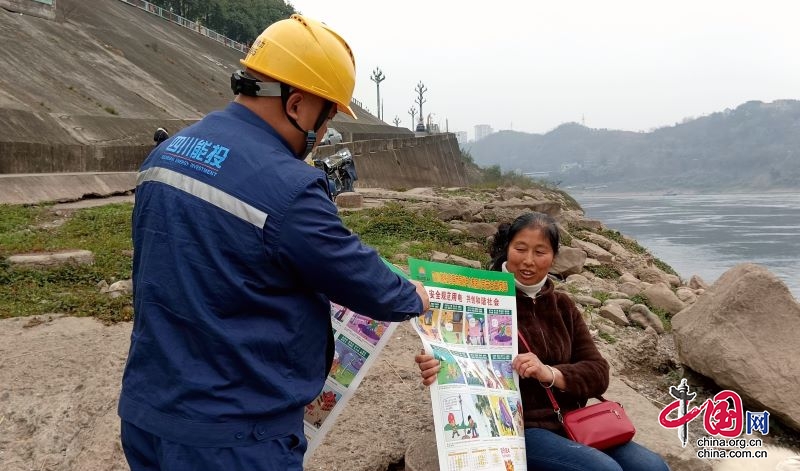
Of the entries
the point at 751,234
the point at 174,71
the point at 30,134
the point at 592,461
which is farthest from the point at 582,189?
the point at 592,461

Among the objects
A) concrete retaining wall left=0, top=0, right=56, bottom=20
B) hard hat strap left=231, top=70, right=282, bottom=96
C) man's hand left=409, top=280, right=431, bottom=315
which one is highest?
concrete retaining wall left=0, top=0, right=56, bottom=20

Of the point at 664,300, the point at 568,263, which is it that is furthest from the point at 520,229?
the point at 568,263

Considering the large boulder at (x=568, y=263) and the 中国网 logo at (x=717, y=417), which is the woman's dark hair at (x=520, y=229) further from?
the large boulder at (x=568, y=263)

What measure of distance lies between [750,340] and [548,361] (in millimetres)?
2020

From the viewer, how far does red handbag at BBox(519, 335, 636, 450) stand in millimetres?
2379

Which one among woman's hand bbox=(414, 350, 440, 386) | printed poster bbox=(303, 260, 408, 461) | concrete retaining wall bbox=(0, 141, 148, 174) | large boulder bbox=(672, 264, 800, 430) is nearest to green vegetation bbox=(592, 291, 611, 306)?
large boulder bbox=(672, 264, 800, 430)

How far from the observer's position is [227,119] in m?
1.62

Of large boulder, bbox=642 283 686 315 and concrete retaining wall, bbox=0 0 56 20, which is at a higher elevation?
concrete retaining wall, bbox=0 0 56 20

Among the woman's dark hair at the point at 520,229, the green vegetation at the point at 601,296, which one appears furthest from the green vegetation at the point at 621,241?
the woman's dark hair at the point at 520,229

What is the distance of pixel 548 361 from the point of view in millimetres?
2557

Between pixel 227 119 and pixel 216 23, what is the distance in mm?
47504

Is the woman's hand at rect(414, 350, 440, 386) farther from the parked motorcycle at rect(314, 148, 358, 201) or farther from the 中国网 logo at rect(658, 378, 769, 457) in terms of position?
the parked motorcycle at rect(314, 148, 358, 201)

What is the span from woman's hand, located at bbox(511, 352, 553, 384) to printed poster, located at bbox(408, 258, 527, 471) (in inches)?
1.5

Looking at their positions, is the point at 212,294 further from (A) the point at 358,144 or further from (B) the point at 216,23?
(B) the point at 216,23
